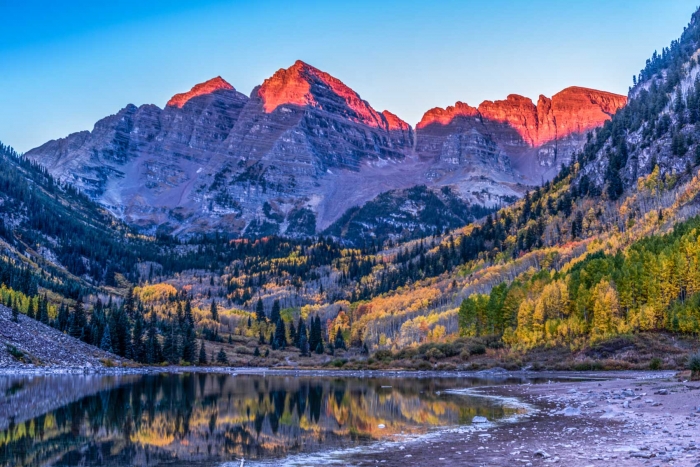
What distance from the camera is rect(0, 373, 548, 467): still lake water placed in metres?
29.5

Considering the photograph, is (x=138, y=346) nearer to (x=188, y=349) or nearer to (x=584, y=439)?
(x=188, y=349)

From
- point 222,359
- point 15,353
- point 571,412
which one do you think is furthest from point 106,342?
point 571,412

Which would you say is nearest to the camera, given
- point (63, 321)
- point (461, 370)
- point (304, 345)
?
point (461, 370)

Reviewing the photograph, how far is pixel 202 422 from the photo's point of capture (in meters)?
41.8

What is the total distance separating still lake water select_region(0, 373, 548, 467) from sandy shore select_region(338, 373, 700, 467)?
151 inches

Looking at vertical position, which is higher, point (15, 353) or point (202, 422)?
point (15, 353)

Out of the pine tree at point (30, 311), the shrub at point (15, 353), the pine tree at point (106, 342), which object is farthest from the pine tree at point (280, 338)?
the shrub at point (15, 353)

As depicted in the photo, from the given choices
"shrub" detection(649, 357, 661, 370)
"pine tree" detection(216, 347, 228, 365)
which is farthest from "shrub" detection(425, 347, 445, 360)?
"pine tree" detection(216, 347, 228, 365)

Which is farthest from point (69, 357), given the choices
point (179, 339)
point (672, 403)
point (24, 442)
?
point (672, 403)

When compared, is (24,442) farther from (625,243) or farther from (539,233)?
(539,233)

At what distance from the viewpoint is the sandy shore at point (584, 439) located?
23358 mm

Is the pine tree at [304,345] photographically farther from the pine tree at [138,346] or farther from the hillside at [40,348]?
the hillside at [40,348]

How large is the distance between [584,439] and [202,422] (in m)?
24.6

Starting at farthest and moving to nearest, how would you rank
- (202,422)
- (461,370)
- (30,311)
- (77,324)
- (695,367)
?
(77,324)
(30,311)
(461,370)
(695,367)
(202,422)
